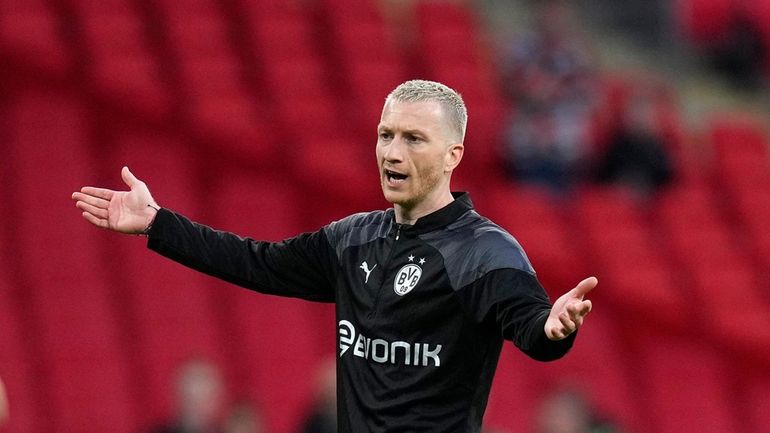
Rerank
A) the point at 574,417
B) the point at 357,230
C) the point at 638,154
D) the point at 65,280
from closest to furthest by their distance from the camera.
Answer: the point at 357,230 < the point at 574,417 < the point at 65,280 < the point at 638,154

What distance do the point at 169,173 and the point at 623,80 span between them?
11.4ft

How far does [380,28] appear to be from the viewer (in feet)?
29.2

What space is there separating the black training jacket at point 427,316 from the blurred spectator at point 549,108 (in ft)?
15.8

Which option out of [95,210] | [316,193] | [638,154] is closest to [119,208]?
[95,210]

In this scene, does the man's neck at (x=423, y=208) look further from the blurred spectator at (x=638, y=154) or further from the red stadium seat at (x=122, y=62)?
the blurred spectator at (x=638, y=154)

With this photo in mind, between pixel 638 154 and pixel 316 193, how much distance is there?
2000mm

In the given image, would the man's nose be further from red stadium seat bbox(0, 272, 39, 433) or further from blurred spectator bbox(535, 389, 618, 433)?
red stadium seat bbox(0, 272, 39, 433)

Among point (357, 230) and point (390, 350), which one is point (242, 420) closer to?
point (357, 230)

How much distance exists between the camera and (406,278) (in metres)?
3.51

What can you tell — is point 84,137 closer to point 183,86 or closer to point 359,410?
point 183,86

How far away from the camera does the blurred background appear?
7.15 metres

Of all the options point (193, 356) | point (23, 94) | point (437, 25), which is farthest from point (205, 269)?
point (437, 25)

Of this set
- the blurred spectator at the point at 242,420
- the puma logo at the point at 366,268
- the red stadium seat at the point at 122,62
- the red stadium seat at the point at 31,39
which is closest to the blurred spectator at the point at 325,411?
the blurred spectator at the point at 242,420

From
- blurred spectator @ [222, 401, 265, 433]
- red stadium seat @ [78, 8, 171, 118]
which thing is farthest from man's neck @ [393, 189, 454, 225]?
red stadium seat @ [78, 8, 171, 118]
